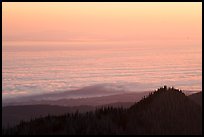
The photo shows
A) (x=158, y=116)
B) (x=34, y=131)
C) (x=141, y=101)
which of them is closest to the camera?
(x=34, y=131)

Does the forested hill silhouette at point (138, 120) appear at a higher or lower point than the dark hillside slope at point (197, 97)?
lower

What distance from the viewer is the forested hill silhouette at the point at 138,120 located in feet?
44.7

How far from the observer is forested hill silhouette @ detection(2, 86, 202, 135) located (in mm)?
13609

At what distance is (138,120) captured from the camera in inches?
582

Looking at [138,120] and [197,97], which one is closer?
[138,120]

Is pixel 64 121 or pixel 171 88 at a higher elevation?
pixel 171 88

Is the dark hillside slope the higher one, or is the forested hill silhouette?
the dark hillside slope

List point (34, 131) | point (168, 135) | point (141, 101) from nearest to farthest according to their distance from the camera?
point (34, 131), point (168, 135), point (141, 101)

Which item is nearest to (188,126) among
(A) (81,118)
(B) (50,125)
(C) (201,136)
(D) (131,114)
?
(C) (201,136)

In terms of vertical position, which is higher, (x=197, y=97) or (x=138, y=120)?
(x=197, y=97)

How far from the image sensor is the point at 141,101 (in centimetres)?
1644

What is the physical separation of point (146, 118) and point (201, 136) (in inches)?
72.4

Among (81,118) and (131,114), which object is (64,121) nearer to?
(81,118)

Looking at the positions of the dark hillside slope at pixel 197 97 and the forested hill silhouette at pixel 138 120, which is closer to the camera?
the forested hill silhouette at pixel 138 120
